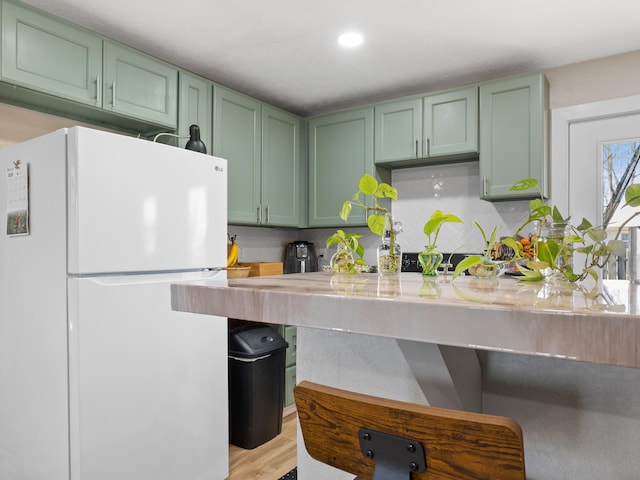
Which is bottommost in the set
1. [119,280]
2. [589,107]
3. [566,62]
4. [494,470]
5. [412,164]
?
[494,470]

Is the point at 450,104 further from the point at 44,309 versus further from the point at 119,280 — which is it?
the point at 44,309

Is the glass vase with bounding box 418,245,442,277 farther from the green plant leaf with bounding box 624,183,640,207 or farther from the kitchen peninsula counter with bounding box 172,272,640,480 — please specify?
the green plant leaf with bounding box 624,183,640,207

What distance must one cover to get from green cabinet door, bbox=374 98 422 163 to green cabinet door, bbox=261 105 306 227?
66 centimetres

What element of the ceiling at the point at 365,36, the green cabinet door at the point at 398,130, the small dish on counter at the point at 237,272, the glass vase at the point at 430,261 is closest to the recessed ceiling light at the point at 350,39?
the ceiling at the point at 365,36

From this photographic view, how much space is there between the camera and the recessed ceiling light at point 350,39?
2422 mm

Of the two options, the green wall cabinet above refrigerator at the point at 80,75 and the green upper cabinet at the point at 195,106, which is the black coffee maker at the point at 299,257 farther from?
the green wall cabinet above refrigerator at the point at 80,75

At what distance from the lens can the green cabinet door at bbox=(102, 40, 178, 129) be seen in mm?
2279

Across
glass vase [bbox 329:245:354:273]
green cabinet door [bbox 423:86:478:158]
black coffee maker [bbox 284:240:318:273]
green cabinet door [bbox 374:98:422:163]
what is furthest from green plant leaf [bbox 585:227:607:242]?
black coffee maker [bbox 284:240:318:273]

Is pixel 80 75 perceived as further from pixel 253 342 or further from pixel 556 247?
pixel 556 247

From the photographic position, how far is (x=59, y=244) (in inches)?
66.1

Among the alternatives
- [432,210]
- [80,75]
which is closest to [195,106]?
[80,75]

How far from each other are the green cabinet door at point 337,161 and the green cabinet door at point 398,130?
0.07 meters

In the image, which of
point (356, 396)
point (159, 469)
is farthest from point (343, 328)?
point (159, 469)

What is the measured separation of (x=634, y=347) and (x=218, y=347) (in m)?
2.00
